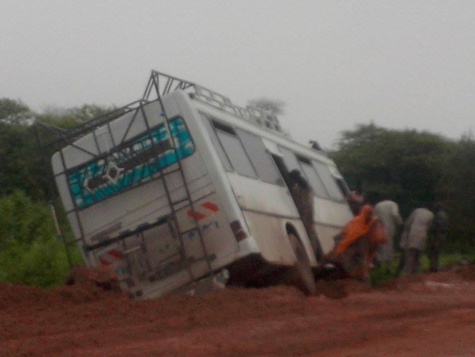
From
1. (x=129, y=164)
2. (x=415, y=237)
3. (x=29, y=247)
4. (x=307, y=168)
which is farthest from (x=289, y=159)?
(x=29, y=247)

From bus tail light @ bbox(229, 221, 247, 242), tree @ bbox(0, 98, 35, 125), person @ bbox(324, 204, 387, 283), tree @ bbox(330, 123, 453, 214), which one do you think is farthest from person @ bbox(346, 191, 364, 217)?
tree @ bbox(0, 98, 35, 125)

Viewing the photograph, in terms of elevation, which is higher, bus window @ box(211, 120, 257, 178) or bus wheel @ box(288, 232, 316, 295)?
bus window @ box(211, 120, 257, 178)

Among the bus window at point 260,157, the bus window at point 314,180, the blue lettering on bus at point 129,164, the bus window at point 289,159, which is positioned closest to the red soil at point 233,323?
the blue lettering on bus at point 129,164

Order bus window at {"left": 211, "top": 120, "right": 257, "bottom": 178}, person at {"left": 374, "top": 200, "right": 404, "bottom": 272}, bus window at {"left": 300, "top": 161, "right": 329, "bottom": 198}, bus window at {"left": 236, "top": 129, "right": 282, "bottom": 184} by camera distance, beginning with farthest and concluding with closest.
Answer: person at {"left": 374, "top": 200, "right": 404, "bottom": 272} → bus window at {"left": 300, "top": 161, "right": 329, "bottom": 198} → bus window at {"left": 236, "top": 129, "right": 282, "bottom": 184} → bus window at {"left": 211, "top": 120, "right": 257, "bottom": 178}

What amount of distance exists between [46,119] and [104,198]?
1306 inches

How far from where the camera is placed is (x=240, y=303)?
10328 millimetres

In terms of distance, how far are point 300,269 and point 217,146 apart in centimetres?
234

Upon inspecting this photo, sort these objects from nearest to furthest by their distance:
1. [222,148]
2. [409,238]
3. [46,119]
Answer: [222,148] → [409,238] → [46,119]

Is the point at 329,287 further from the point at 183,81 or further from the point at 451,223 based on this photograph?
the point at 451,223

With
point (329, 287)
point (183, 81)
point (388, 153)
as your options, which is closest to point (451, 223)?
point (388, 153)

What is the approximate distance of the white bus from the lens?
460 inches

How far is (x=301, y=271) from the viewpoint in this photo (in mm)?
13648

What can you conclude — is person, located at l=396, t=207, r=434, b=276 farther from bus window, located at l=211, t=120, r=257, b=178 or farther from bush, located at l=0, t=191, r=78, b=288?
bush, located at l=0, t=191, r=78, b=288

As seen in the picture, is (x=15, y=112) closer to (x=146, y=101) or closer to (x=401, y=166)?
(x=401, y=166)
